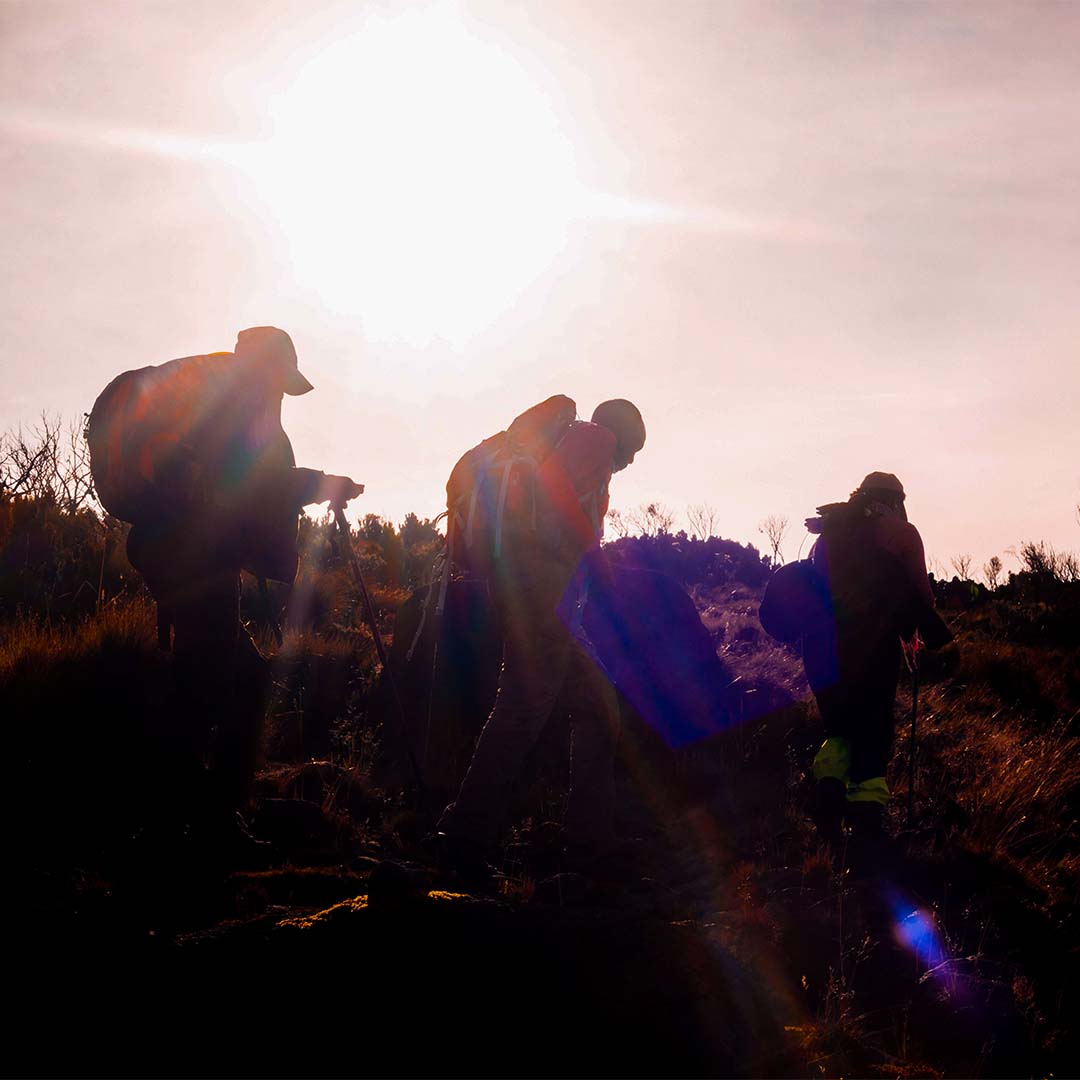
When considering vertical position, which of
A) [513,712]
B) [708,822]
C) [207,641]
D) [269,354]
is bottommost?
[708,822]

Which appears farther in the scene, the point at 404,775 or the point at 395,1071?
the point at 404,775

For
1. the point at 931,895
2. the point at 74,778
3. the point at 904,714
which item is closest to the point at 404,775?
the point at 74,778

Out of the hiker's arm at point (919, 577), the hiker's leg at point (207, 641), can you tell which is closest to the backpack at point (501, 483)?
the hiker's leg at point (207, 641)

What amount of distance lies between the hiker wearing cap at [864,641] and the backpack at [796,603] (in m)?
0.04

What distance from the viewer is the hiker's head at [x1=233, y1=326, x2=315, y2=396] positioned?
16.9ft

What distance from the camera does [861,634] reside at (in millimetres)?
5793

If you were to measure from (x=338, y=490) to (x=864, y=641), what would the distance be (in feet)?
9.23

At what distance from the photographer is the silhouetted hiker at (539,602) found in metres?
4.70

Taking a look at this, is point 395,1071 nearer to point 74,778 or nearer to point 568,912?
point 568,912

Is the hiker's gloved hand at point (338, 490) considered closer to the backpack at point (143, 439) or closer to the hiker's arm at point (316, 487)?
the hiker's arm at point (316, 487)

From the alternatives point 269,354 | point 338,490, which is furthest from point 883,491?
point 269,354

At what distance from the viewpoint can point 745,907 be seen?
4.80 m

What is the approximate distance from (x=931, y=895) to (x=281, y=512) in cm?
372

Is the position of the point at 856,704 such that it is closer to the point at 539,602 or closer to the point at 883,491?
the point at 883,491
